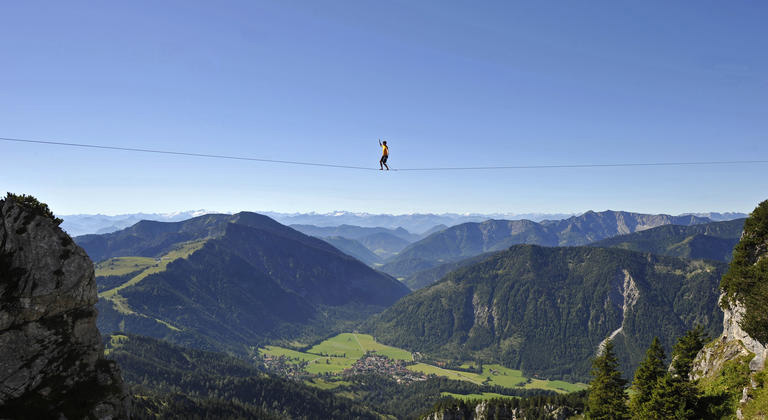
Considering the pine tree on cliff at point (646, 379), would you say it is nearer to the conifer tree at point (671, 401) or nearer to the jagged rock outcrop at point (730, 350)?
the conifer tree at point (671, 401)

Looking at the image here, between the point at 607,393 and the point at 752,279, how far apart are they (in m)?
23.5

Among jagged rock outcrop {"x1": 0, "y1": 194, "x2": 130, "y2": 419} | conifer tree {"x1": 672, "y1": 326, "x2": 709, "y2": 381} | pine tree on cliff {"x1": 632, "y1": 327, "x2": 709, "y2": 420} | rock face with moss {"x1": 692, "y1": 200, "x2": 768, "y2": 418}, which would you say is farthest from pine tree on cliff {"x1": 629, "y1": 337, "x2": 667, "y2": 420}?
jagged rock outcrop {"x1": 0, "y1": 194, "x2": 130, "y2": 419}

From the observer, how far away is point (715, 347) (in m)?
51.2

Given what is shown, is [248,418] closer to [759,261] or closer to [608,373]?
[608,373]

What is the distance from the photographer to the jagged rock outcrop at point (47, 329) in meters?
42.3

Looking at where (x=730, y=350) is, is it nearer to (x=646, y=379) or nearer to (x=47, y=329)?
(x=646, y=379)

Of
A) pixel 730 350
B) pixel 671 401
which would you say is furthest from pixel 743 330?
pixel 671 401

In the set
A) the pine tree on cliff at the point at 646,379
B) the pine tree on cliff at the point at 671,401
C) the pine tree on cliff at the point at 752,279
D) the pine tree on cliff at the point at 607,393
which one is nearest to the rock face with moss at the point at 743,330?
the pine tree on cliff at the point at 752,279

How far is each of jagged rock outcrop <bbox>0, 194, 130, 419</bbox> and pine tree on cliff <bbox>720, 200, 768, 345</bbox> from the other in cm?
7952

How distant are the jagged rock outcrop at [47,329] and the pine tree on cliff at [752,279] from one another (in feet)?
261

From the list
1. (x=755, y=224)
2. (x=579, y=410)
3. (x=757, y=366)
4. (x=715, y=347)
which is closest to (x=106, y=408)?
(x=757, y=366)

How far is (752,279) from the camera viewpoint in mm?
46406

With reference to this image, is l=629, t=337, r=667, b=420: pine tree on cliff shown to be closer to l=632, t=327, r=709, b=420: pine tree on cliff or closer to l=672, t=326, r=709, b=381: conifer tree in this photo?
l=632, t=327, r=709, b=420: pine tree on cliff

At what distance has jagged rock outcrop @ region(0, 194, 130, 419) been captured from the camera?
42312 mm
